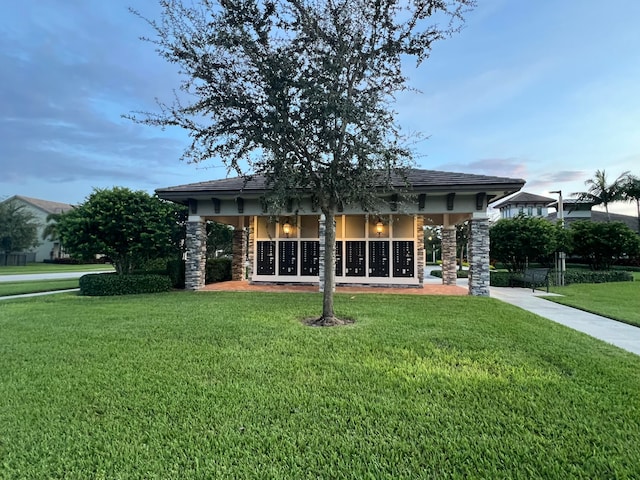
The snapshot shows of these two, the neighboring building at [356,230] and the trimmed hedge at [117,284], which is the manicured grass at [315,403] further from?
the neighboring building at [356,230]

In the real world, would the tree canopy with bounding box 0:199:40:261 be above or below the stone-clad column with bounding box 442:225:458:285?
above

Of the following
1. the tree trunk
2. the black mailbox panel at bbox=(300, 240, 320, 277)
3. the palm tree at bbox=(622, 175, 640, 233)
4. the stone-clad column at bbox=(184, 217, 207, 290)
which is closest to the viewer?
the tree trunk

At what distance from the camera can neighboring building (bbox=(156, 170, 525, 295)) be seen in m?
11.1

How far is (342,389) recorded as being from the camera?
3.54 metres

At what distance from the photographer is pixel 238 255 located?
54.7 ft

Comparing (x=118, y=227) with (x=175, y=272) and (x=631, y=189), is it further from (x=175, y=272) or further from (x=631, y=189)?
(x=631, y=189)

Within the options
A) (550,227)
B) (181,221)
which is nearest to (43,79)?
(181,221)

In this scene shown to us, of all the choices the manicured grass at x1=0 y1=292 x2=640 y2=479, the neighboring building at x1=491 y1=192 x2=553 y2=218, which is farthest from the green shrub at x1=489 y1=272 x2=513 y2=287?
the neighboring building at x1=491 y1=192 x2=553 y2=218

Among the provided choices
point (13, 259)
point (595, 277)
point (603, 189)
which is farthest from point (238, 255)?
point (603, 189)

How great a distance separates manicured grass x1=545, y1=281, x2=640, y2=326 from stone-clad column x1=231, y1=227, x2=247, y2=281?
12608 millimetres

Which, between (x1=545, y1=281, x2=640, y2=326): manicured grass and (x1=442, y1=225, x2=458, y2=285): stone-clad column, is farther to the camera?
(x1=442, y1=225, x2=458, y2=285): stone-clad column

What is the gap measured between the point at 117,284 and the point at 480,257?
12.2 metres

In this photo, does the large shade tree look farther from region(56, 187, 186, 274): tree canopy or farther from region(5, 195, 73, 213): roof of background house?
region(5, 195, 73, 213): roof of background house

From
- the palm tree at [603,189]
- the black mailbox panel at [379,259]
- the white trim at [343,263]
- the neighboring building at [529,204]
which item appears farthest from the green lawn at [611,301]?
the neighboring building at [529,204]
